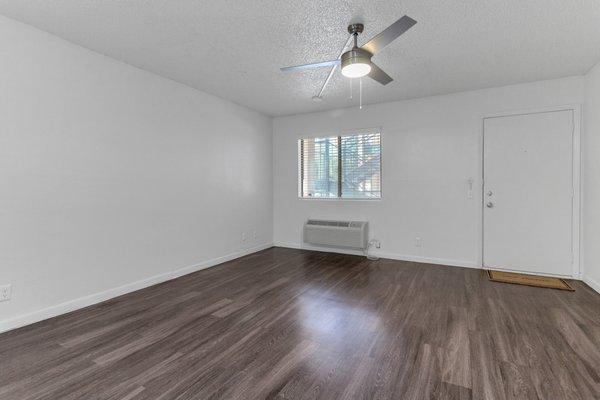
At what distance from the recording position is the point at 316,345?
2.13 meters

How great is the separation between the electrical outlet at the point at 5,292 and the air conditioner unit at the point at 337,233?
12.3 feet

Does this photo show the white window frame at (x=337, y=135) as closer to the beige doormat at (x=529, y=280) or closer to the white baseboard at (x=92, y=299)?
the beige doormat at (x=529, y=280)

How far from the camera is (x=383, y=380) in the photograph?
174cm

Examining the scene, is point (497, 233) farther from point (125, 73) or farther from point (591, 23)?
point (125, 73)

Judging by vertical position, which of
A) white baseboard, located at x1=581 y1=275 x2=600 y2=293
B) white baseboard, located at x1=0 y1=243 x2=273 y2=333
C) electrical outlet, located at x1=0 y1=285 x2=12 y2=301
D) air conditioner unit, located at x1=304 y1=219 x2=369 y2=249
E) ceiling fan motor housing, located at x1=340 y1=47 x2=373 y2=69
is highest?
ceiling fan motor housing, located at x1=340 y1=47 x2=373 y2=69

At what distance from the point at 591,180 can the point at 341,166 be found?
127 inches

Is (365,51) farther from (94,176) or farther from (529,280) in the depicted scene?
(529,280)

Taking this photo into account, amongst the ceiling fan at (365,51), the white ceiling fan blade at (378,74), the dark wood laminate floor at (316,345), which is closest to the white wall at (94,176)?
the dark wood laminate floor at (316,345)

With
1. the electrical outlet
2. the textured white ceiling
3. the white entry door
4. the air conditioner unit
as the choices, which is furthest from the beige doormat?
the electrical outlet

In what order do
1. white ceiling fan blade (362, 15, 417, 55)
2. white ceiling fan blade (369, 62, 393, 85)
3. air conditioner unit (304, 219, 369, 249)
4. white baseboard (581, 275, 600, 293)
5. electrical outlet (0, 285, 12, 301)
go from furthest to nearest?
air conditioner unit (304, 219, 369, 249)
white baseboard (581, 275, 600, 293)
white ceiling fan blade (369, 62, 393, 85)
electrical outlet (0, 285, 12, 301)
white ceiling fan blade (362, 15, 417, 55)

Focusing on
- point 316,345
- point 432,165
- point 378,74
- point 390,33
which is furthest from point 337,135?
point 316,345

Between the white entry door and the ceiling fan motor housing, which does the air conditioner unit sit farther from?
the ceiling fan motor housing

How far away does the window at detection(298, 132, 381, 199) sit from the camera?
16.0 ft

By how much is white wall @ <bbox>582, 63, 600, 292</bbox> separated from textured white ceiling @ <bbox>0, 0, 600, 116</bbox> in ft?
1.01
